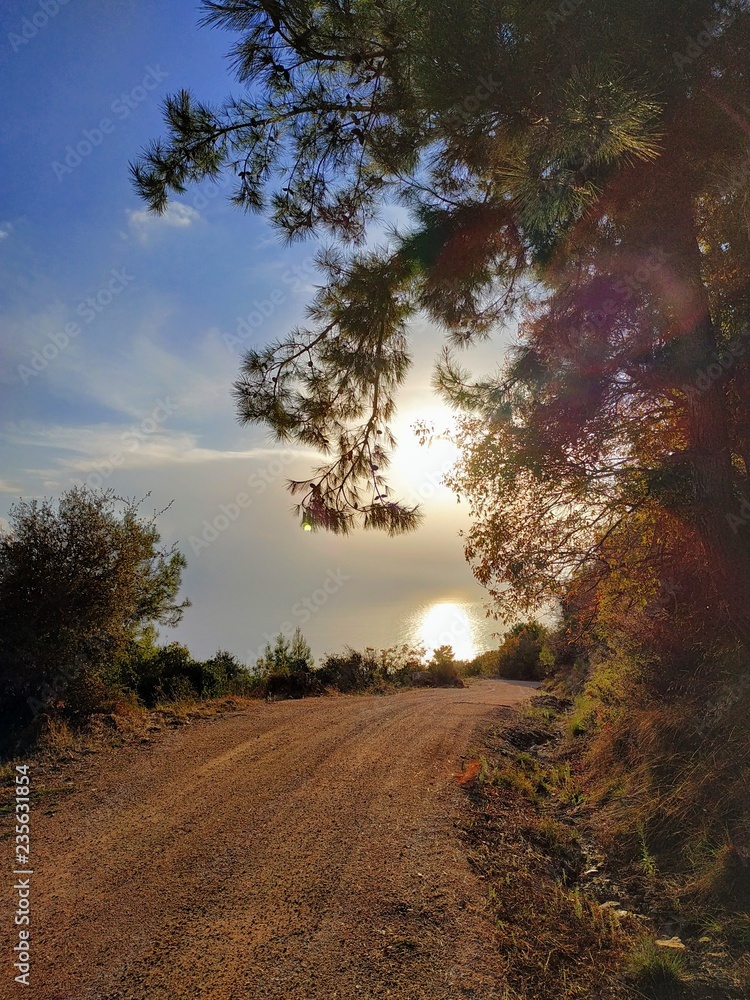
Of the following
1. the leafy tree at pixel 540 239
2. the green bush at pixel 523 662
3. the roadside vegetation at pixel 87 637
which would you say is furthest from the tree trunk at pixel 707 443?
the green bush at pixel 523 662

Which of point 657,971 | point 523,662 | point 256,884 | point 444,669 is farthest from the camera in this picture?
point 523,662

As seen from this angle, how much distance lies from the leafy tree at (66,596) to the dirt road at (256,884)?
95.1 inches

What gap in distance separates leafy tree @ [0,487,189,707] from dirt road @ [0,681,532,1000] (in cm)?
242

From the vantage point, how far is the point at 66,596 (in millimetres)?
7848

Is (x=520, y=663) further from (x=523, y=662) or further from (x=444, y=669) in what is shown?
(x=444, y=669)

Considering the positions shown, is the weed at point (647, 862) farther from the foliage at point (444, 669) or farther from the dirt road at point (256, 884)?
the foliage at point (444, 669)

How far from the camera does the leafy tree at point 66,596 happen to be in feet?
24.2

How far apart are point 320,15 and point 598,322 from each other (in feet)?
13.3

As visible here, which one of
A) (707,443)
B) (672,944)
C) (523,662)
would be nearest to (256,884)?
(672,944)

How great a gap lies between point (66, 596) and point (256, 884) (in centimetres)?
605

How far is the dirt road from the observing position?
258cm

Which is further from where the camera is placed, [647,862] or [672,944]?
[647,862]

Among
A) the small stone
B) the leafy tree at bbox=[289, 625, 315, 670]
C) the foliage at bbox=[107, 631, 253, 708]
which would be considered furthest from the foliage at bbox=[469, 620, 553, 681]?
the small stone

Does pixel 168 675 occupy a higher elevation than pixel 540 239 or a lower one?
lower
